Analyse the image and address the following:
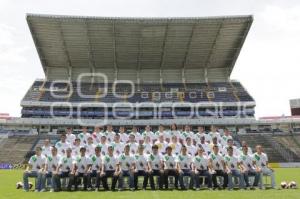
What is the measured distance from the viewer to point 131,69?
63031 mm

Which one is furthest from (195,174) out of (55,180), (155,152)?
(55,180)

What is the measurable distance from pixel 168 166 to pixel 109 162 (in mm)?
2116

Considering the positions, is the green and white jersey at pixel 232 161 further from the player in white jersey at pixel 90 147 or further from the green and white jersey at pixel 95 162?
the player in white jersey at pixel 90 147

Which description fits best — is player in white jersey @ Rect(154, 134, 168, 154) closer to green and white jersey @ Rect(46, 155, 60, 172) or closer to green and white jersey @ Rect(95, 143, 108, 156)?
green and white jersey @ Rect(95, 143, 108, 156)

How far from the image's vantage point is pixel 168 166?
13078 mm

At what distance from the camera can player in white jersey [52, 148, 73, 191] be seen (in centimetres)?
1246

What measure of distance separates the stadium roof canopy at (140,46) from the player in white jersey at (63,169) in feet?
130

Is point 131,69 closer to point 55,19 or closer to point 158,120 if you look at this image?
point 158,120

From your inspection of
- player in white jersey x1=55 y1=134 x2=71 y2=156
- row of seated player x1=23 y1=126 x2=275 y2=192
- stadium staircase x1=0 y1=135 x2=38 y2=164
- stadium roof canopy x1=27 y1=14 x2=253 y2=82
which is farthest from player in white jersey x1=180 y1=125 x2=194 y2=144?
stadium roof canopy x1=27 y1=14 x2=253 y2=82

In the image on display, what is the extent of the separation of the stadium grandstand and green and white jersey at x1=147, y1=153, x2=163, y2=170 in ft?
130

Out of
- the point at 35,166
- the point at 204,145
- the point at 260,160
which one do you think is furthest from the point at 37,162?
the point at 260,160

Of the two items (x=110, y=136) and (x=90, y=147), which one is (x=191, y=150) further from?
(x=90, y=147)

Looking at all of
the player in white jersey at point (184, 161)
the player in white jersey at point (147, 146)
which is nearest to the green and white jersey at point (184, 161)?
the player in white jersey at point (184, 161)

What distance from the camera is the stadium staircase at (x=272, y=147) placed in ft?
160
